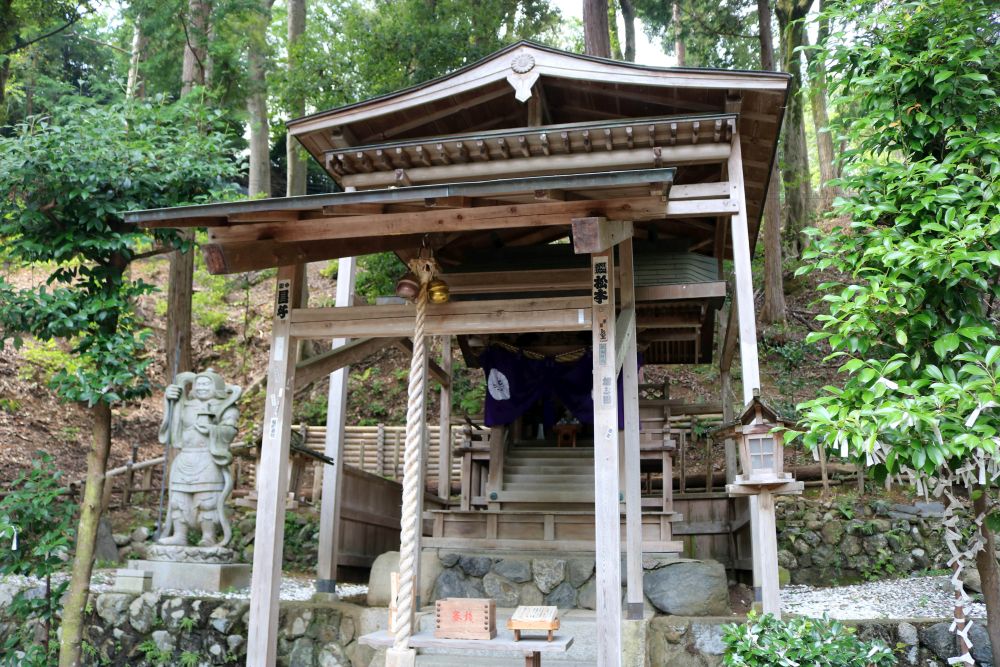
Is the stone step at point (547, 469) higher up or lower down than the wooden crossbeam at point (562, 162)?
lower down

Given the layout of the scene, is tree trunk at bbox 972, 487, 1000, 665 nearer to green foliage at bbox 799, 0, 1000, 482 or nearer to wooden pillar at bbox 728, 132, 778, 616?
green foliage at bbox 799, 0, 1000, 482

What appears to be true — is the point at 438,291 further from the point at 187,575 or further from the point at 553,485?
the point at 553,485

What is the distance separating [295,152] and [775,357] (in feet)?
37.6

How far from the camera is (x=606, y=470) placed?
19.6 feet

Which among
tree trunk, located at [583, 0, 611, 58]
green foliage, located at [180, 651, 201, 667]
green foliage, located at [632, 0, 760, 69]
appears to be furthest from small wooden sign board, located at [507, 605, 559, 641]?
green foliage, located at [632, 0, 760, 69]

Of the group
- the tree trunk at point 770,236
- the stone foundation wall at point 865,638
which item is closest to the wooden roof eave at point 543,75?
the stone foundation wall at point 865,638

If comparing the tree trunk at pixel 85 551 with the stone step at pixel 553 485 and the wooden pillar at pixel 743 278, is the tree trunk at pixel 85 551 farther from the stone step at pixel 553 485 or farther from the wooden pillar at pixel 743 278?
the wooden pillar at pixel 743 278

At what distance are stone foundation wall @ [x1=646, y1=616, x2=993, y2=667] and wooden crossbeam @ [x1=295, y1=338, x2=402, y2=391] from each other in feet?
12.1

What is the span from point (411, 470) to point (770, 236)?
12.9 m

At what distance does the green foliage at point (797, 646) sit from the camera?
5176 mm

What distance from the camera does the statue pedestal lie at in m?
8.16

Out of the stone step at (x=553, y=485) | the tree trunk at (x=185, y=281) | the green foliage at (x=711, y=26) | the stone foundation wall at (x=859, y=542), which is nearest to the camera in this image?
the stone step at (x=553, y=485)

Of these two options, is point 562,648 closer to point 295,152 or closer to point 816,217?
point 295,152

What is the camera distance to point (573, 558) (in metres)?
8.45
